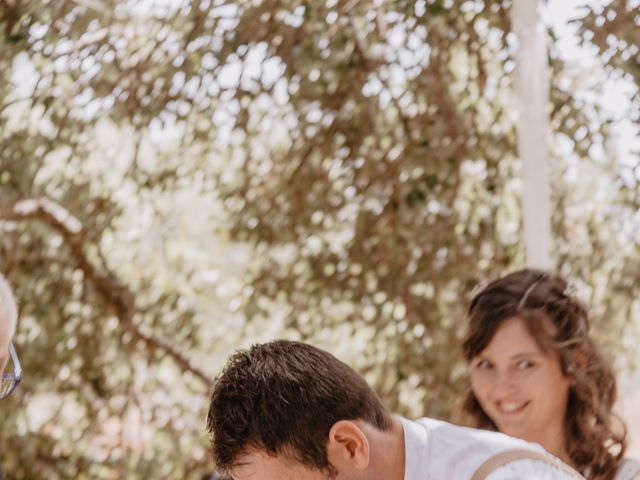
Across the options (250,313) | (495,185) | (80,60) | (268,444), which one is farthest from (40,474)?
(268,444)

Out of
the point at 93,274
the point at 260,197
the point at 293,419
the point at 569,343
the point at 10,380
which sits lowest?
the point at 260,197

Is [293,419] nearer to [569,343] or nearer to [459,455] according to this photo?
[459,455]

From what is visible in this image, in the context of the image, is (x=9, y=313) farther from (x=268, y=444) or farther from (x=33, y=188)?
(x=33, y=188)

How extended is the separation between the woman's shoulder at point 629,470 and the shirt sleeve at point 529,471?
3.40 ft

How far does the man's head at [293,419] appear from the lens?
1771mm

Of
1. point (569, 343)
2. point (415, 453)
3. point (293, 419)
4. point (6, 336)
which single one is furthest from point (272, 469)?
point (569, 343)

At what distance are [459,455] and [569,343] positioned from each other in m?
1.18

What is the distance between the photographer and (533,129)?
361cm

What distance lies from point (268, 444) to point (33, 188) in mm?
2739

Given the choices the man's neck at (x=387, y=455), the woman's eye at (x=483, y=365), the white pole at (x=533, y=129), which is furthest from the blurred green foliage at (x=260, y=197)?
the man's neck at (x=387, y=455)

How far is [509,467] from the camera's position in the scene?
1697 mm

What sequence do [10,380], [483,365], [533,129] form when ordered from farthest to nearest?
[533,129] < [483,365] < [10,380]

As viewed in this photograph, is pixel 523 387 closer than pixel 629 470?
No

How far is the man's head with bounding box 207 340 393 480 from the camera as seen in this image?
1771 millimetres
